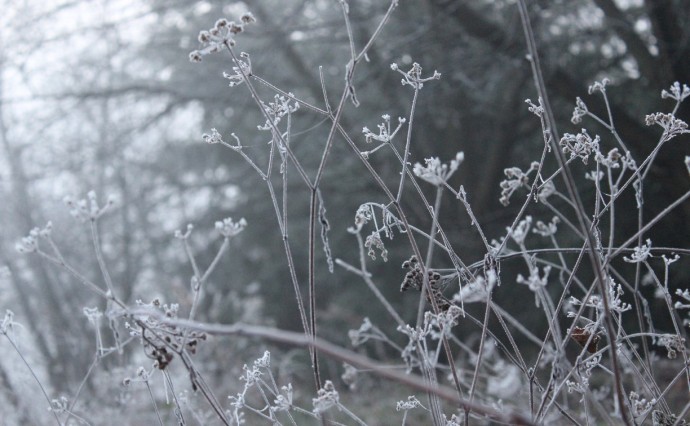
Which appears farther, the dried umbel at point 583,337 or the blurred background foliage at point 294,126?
the blurred background foliage at point 294,126

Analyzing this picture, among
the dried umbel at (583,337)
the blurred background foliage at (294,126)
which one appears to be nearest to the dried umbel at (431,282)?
the dried umbel at (583,337)

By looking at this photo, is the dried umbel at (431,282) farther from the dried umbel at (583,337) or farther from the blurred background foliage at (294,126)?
the blurred background foliage at (294,126)

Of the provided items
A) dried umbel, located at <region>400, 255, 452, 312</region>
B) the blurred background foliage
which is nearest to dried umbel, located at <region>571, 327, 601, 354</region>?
dried umbel, located at <region>400, 255, 452, 312</region>

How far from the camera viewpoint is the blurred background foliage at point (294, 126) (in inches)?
256

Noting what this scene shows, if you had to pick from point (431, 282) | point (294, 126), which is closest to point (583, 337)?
point (431, 282)

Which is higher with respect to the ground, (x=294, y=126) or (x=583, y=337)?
(x=583, y=337)

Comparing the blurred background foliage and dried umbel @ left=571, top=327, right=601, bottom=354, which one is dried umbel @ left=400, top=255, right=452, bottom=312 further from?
the blurred background foliage

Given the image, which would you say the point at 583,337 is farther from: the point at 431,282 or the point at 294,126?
the point at 294,126

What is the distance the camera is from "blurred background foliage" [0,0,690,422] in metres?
6.51

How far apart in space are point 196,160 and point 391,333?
3.77 m

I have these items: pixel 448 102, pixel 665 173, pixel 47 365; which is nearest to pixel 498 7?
pixel 448 102

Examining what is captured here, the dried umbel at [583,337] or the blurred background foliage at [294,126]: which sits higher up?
the dried umbel at [583,337]

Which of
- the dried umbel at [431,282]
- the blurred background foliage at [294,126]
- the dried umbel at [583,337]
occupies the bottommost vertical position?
the blurred background foliage at [294,126]

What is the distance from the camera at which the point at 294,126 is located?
8.84 metres
